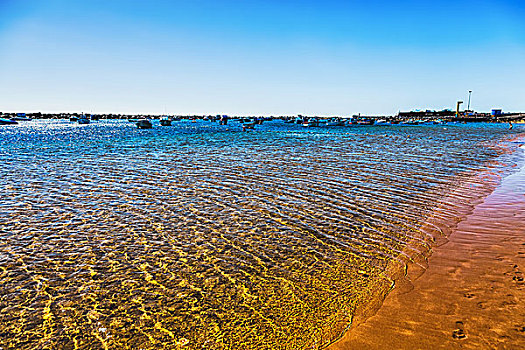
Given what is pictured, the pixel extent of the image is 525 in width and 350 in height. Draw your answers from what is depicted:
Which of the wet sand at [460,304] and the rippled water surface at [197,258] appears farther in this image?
the rippled water surface at [197,258]

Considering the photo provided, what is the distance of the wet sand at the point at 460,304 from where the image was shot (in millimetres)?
4652

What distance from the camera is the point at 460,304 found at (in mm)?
5574

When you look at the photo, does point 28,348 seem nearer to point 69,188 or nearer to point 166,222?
point 166,222

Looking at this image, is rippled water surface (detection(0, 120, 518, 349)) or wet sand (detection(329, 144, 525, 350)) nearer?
wet sand (detection(329, 144, 525, 350))

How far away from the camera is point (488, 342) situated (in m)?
4.55

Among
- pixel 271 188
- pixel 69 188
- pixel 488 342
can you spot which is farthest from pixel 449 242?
pixel 69 188

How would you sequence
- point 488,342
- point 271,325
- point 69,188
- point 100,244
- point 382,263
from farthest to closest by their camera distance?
point 69,188 < point 100,244 < point 382,263 < point 271,325 < point 488,342

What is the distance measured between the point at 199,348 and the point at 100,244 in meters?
5.18

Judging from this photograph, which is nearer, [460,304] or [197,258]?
[460,304]

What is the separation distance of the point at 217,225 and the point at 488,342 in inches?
287

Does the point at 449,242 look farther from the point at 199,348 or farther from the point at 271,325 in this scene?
the point at 199,348

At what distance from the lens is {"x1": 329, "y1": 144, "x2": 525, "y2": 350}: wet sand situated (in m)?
4.65

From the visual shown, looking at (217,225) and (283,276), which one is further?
(217,225)

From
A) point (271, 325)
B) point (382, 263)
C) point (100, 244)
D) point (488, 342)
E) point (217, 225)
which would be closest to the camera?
point (488, 342)
